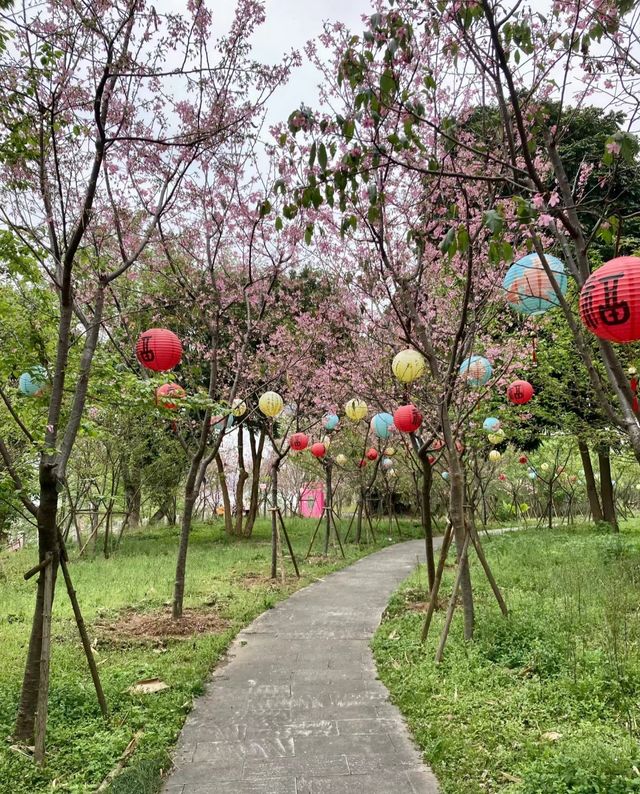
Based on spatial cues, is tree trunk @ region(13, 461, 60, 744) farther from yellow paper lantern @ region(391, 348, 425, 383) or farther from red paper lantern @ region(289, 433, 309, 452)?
red paper lantern @ region(289, 433, 309, 452)

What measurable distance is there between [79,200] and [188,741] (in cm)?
503

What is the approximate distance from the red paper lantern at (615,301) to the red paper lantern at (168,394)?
352 cm

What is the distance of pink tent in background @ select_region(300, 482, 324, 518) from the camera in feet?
94.0

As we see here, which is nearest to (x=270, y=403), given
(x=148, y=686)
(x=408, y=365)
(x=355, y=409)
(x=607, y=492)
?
(x=355, y=409)

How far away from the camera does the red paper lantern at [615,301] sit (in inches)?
107

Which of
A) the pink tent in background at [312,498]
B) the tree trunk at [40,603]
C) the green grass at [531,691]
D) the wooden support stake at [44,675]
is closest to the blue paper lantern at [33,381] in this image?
the tree trunk at [40,603]

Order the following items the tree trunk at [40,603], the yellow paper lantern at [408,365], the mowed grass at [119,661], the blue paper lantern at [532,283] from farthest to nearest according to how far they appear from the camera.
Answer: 1. the yellow paper lantern at [408,365]
2. the blue paper lantern at [532,283]
3. the tree trunk at [40,603]
4. the mowed grass at [119,661]

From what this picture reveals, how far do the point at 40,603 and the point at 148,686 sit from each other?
156 centimetres

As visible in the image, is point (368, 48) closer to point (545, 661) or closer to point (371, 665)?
point (545, 661)

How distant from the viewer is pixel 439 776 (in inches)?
128

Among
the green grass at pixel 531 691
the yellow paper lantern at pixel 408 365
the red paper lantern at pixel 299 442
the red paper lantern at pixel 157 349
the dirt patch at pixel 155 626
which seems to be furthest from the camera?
the red paper lantern at pixel 299 442

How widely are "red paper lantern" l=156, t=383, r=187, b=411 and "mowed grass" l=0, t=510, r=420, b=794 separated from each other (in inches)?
96.6

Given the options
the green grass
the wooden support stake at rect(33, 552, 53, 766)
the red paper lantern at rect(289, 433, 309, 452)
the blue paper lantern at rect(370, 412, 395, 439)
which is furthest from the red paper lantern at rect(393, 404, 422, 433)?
the red paper lantern at rect(289, 433, 309, 452)

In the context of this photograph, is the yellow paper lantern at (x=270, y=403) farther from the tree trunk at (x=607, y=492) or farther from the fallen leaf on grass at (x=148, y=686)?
the tree trunk at (x=607, y=492)
